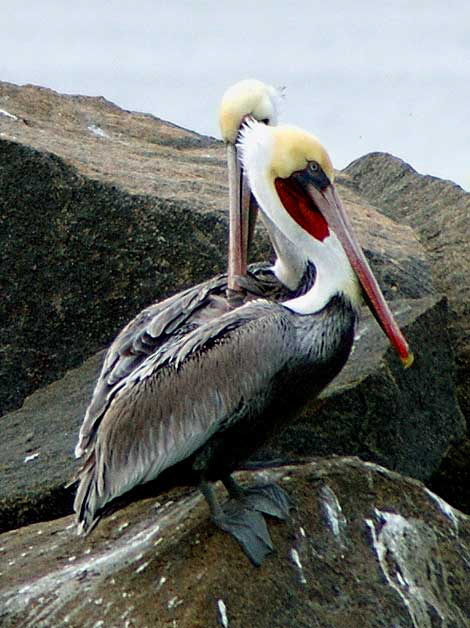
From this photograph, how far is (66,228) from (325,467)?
2.99 m

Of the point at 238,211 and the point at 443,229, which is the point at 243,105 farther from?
the point at 443,229

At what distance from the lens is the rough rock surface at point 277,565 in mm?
5867

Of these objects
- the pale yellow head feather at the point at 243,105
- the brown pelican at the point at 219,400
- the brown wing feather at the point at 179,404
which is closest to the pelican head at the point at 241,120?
the pale yellow head feather at the point at 243,105

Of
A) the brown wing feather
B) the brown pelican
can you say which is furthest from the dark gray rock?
the brown wing feather

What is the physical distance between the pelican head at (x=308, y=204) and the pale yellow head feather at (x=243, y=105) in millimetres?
1177

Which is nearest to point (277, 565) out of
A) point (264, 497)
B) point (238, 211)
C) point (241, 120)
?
point (264, 497)

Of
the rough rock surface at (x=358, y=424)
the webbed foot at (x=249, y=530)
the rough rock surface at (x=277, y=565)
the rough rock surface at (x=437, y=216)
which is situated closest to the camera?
the rough rock surface at (x=277, y=565)

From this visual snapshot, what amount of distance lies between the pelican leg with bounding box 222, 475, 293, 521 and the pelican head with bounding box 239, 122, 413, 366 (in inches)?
30.1

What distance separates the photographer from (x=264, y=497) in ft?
20.5

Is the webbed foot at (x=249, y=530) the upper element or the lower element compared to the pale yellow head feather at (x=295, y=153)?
lower

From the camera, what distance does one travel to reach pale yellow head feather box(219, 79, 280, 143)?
8.00 m

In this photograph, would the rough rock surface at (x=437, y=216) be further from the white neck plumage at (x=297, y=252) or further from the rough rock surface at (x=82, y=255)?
the white neck plumage at (x=297, y=252)

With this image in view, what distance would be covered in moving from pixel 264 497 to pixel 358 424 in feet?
5.02

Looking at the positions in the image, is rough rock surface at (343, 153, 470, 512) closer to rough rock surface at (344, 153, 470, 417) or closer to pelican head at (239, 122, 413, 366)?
rough rock surface at (344, 153, 470, 417)
